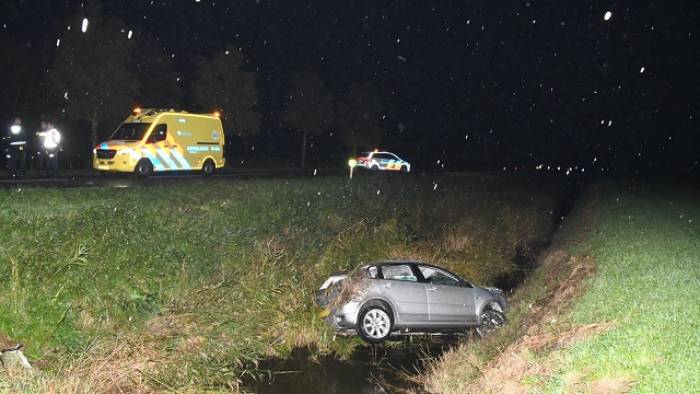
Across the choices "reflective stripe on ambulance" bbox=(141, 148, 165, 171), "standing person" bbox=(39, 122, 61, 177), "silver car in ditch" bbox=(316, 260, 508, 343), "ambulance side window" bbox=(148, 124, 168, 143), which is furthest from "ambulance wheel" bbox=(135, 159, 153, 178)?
"silver car in ditch" bbox=(316, 260, 508, 343)

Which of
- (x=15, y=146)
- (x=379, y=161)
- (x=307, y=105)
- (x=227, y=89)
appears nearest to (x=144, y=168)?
(x=15, y=146)

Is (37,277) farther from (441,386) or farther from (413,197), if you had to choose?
(413,197)

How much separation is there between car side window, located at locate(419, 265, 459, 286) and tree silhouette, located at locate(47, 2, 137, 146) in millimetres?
21509

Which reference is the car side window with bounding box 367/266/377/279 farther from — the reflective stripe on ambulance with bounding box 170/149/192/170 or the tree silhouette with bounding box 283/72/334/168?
the tree silhouette with bounding box 283/72/334/168

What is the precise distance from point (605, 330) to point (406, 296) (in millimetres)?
5131

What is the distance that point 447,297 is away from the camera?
38.6 ft

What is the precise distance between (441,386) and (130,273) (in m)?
4.65

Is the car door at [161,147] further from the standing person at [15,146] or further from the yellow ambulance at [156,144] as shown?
the standing person at [15,146]

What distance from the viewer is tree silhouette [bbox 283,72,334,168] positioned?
49125 millimetres

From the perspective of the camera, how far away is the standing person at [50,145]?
19.4m

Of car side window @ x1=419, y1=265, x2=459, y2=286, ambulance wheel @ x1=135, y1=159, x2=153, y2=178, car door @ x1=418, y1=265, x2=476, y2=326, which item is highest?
ambulance wheel @ x1=135, y1=159, x2=153, y2=178

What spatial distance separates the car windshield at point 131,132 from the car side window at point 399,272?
11.8m

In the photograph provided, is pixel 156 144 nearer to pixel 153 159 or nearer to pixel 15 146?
pixel 153 159

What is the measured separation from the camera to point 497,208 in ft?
83.1
